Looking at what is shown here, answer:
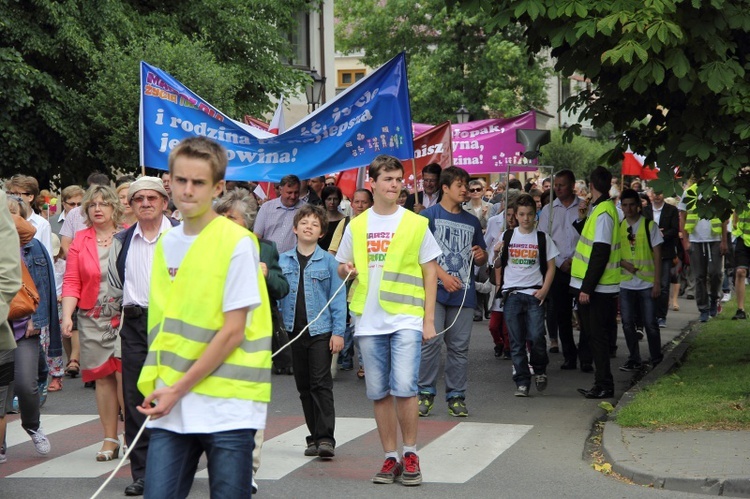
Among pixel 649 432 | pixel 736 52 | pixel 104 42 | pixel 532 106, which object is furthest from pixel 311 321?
pixel 532 106

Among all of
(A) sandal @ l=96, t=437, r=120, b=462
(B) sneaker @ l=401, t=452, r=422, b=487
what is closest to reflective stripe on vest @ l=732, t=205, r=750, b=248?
(B) sneaker @ l=401, t=452, r=422, b=487

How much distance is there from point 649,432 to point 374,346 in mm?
2411

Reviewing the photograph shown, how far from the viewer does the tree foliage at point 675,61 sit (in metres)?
9.40

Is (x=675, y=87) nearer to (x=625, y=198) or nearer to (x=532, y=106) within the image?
(x=625, y=198)

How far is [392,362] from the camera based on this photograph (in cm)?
744

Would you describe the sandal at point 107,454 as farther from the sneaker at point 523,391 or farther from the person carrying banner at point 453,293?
the sneaker at point 523,391

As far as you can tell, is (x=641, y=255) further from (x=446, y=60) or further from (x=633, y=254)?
(x=446, y=60)

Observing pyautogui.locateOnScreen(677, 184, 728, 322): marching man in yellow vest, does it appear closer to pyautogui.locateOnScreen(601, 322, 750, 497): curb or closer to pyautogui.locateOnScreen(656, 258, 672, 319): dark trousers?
pyautogui.locateOnScreen(656, 258, 672, 319): dark trousers

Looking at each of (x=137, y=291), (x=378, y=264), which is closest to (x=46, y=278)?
(x=137, y=291)

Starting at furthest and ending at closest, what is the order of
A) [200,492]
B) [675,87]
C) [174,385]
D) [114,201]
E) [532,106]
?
[532,106]
[675,87]
[114,201]
[200,492]
[174,385]

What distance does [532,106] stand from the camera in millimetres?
53438

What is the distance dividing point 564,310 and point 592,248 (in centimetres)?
229

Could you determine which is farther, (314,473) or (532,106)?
(532,106)

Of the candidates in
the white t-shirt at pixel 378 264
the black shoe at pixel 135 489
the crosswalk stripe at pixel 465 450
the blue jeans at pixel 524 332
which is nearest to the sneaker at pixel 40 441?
the black shoe at pixel 135 489
